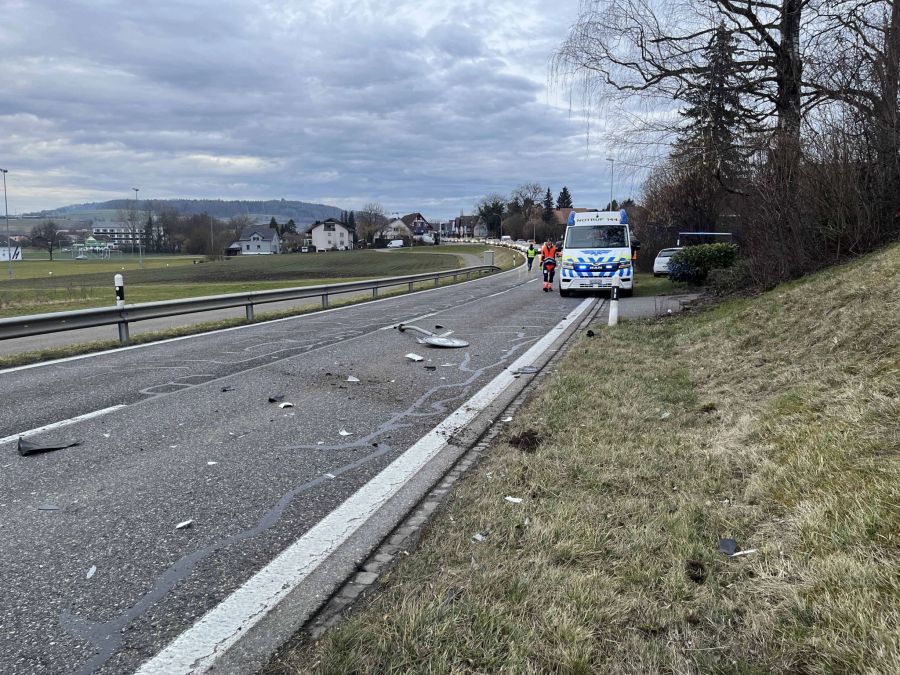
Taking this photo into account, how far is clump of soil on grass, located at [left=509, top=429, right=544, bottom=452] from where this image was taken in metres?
4.80

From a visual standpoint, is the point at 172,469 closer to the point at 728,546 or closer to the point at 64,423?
the point at 64,423

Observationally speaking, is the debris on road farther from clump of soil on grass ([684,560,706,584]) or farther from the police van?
the police van

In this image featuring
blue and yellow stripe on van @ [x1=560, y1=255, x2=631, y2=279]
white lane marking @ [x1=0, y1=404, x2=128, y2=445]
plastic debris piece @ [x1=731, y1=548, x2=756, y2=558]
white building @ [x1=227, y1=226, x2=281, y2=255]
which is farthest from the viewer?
white building @ [x1=227, y1=226, x2=281, y2=255]

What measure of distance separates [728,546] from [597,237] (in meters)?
16.9

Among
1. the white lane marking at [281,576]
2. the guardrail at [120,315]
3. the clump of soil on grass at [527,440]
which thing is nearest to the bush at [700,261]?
the guardrail at [120,315]

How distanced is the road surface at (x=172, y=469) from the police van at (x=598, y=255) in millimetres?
9706

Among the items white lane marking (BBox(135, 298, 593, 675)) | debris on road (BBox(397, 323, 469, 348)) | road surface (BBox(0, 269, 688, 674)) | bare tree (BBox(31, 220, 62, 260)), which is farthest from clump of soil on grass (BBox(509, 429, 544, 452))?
bare tree (BBox(31, 220, 62, 260))

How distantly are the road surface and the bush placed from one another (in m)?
10.2

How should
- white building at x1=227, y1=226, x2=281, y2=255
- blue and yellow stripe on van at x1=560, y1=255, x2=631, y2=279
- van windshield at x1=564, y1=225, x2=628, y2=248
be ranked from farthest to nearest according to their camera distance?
1. white building at x1=227, y1=226, x2=281, y2=255
2. van windshield at x1=564, y1=225, x2=628, y2=248
3. blue and yellow stripe on van at x1=560, y1=255, x2=631, y2=279

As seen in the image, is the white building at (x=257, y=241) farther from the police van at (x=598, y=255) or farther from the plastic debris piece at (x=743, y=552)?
the plastic debris piece at (x=743, y=552)

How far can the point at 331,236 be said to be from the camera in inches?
6161

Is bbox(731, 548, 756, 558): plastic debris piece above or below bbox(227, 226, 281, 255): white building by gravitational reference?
below

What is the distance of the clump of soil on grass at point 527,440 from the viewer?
4797 mm

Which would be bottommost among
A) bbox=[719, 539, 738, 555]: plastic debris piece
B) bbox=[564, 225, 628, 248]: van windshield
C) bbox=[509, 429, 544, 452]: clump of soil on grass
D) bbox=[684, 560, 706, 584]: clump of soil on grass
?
bbox=[684, 560, 706, 584]: clump of soil on grass
